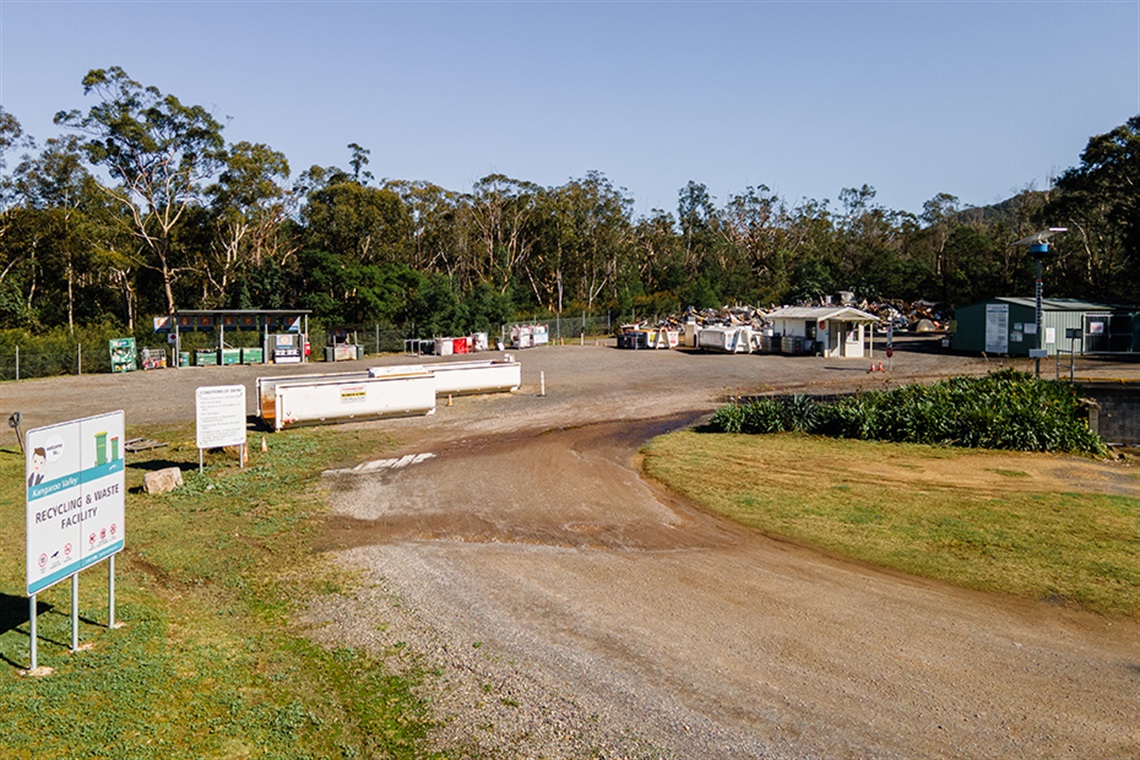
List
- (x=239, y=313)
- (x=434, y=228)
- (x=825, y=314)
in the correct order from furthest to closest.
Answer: (x=434, y=228) → (x=825, y=314) → (x=239, y=313)

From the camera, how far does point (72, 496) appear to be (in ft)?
27.6

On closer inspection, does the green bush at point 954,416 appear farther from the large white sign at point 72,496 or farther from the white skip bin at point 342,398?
the large white sign at point 72,496

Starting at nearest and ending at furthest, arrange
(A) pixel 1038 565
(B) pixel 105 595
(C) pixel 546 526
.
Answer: (B) pixel 105 595 → (A) pixel 1038 565 → (C) pixel 546 526

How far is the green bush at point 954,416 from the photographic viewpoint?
2169 centimetres

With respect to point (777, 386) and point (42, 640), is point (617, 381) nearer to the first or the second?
point (777, 386)

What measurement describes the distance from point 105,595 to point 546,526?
696 cm

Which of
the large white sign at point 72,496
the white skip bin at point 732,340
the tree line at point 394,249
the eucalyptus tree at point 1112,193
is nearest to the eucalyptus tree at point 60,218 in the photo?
the tree line at point 394,249

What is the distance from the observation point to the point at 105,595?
10.1 meters

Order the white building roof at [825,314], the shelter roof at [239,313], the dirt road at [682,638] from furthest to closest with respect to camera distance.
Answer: the white building roof at [825,314], the shelter roof at [239,313], the dirt road at [682,638]

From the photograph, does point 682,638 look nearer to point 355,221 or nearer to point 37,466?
point 37,466

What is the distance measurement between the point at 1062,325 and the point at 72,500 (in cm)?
4968

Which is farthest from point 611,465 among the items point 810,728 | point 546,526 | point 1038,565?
point 810,728

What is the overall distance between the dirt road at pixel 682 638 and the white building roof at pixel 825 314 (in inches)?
1370

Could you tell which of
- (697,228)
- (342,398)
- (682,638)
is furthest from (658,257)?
(682,638)
